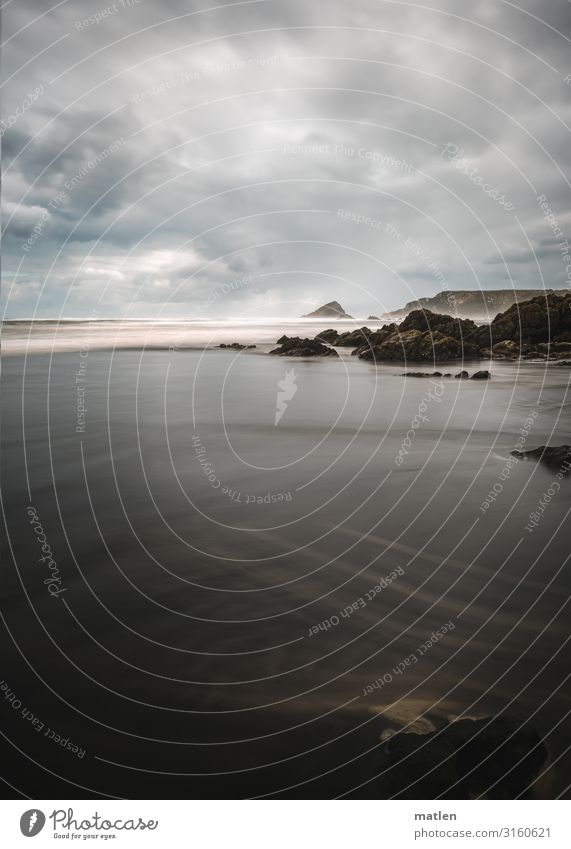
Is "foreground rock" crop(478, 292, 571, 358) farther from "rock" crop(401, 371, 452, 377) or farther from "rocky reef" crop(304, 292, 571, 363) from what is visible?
"rock" crop(401, 371, 452, 377)

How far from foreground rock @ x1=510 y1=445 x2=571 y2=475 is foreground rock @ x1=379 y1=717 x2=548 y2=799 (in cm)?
588

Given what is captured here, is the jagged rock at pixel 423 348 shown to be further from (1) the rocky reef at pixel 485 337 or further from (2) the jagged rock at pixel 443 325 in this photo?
(2) the jagged rock at pixel 443 325

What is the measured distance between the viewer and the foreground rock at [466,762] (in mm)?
3787

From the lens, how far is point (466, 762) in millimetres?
3822

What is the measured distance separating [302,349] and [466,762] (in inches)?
919

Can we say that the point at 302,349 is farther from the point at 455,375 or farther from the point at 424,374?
the point at 455,375

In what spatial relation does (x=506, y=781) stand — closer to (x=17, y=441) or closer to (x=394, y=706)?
(x=394, y=706)

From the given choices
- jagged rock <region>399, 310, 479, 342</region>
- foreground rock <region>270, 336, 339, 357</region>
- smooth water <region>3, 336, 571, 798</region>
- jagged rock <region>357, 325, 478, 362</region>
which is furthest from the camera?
foreground rock <region>270, 336, 339, 357</region>

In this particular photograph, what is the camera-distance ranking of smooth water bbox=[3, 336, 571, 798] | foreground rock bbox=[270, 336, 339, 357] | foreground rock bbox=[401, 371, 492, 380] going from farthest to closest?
foreground rock bbox=[270, 336, 339, 357] < foreground rock bbox=[401, 371, 492, 380] < smooth water bbox=[3, 336, 571, 798]

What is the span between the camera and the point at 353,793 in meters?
3.86

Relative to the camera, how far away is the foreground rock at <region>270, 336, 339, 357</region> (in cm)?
2586

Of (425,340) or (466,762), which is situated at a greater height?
(425,340)

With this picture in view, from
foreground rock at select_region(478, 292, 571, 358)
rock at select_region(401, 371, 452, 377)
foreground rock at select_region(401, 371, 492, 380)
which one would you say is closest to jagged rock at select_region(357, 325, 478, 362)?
foreground rock at select_region(478, 292, 571, 358)

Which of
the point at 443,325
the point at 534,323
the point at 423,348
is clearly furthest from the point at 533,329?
the point at 423,348
